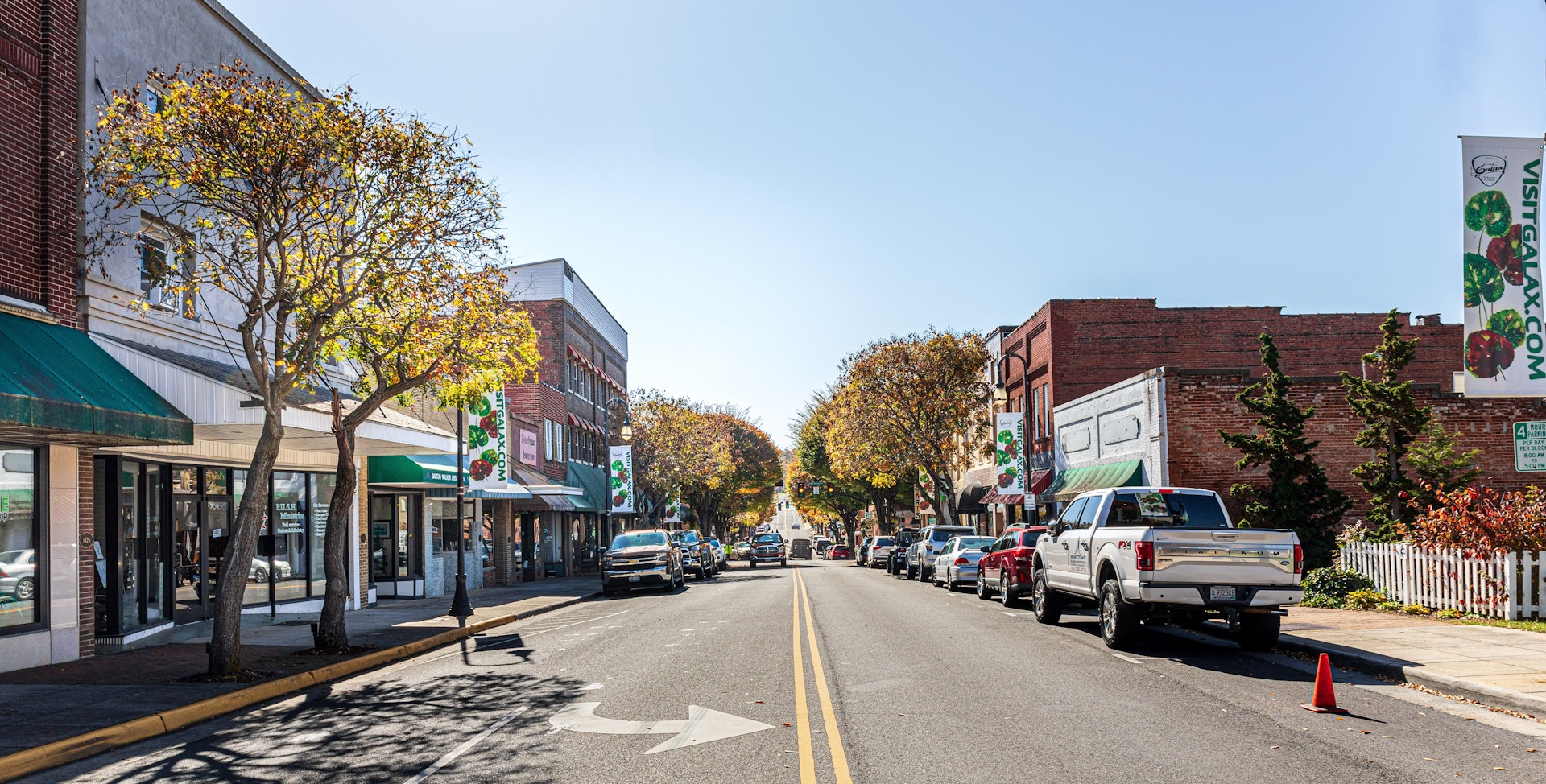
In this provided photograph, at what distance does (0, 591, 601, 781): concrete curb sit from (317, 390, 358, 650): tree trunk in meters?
0.68

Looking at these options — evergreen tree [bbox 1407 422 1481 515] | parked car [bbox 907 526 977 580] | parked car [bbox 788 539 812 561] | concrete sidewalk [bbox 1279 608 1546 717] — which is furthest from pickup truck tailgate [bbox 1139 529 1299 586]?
parked car [bbox 788 539 812 561]

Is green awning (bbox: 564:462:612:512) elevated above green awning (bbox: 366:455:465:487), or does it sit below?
below

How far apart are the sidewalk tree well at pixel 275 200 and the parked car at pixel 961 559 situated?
1753 centimetres

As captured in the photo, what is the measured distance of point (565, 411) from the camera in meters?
47.3

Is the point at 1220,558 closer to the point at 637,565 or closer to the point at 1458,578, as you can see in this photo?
the point at 1458,578

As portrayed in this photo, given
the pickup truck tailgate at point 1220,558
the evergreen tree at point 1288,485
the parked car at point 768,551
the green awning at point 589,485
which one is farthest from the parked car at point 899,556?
the pickup truck tailgate at point 1220,558

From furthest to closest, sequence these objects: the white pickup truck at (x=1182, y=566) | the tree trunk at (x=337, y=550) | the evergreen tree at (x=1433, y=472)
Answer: the evergreen tree at (x=1433, y=472) < the tree trunk at (x=337, y=550) < the white pickup truck at (x=1182, y=566)

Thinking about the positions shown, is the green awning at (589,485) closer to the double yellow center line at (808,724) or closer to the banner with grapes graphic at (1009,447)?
the banner with grapes graphic at (1009,447)

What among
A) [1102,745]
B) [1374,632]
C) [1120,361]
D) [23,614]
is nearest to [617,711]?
[1102,745]

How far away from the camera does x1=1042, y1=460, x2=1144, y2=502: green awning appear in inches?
1197

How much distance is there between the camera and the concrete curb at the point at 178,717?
29.1 feet

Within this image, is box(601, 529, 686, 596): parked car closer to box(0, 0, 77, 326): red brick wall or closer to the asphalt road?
the asphalt road

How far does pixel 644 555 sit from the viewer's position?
31.8 meters

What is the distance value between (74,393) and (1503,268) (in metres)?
20.2
